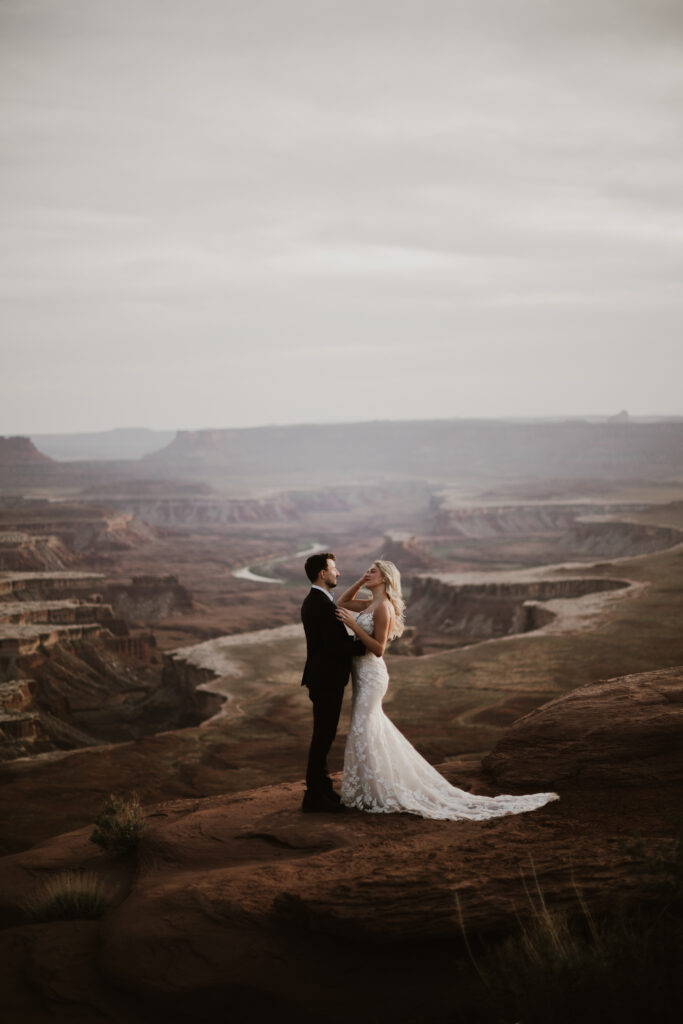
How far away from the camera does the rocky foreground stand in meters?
7.21

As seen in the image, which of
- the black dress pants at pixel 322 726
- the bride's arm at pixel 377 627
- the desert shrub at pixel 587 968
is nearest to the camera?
the desert shrub at pixel 587 968

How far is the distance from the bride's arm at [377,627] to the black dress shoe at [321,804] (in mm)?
1694

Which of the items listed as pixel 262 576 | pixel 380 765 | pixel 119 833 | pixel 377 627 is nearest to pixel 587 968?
pixel 380 765

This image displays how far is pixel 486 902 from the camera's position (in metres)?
7.23

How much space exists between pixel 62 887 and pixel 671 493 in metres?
142

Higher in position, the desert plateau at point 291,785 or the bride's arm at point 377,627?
the bride's arm at point 377,627

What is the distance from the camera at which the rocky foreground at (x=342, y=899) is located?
23.7ft

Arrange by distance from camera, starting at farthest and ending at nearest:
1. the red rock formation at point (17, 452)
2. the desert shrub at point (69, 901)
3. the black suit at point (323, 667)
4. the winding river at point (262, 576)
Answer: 1. the red rock formation at point (17, 452)
2. the winding river at point (262, 576)
3. the black suit at point (323, 667)
4. the desert shrub at point (69, 901)

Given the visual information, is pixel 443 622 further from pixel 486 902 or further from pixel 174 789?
pixel 486 902

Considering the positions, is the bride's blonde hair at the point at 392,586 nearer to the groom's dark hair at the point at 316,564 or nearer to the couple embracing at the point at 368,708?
the couple embracing at the point at 368,708

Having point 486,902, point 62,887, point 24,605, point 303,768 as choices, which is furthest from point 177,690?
point 486,902

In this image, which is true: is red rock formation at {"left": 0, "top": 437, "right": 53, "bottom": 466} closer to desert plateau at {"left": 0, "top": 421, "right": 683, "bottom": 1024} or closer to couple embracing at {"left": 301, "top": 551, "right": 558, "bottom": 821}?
desert plateau at {"left": 0, "top": 421, "right": 683, "bottom": 1024}

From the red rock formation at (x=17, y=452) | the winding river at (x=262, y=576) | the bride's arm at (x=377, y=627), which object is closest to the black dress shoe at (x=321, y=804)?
the bride's arm at (x=377, y=627)

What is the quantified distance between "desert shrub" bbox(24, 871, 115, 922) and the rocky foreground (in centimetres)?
22
